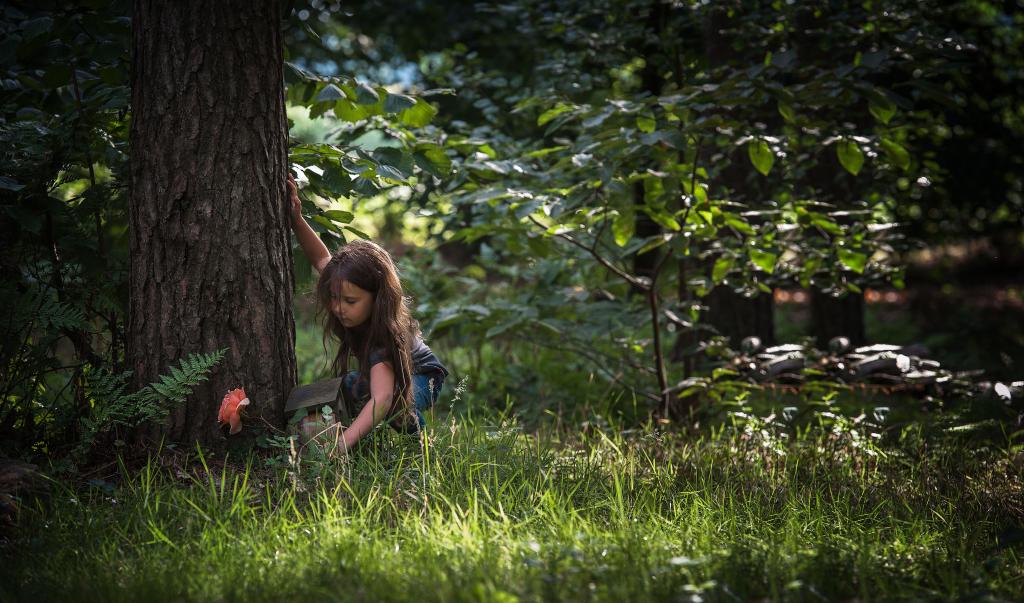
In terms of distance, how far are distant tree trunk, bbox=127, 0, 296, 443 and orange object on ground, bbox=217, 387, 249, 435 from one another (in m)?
0.06

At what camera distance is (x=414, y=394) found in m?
3.30

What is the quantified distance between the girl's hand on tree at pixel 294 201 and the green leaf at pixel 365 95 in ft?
1.46

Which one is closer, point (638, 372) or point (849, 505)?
point (849, 505)

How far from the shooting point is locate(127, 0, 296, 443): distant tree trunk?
2746 millimetres

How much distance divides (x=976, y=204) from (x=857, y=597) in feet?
28.0

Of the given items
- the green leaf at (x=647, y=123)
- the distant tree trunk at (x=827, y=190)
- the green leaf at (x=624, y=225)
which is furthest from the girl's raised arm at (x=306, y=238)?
the distant tree trunk at (x=827, y=190)

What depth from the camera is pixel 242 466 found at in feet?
9.29

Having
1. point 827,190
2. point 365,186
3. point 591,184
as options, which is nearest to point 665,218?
point 591,184

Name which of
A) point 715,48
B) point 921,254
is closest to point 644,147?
point 715,48

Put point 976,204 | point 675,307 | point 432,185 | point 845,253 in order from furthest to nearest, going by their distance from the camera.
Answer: point 976,204
point 432,185
point 675,307
point 845,253

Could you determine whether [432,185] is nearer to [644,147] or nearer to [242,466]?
[644,147]

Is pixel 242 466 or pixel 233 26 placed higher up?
pixel 233 26

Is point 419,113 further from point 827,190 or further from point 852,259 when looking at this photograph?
point 827,190

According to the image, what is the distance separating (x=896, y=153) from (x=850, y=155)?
25 cm
